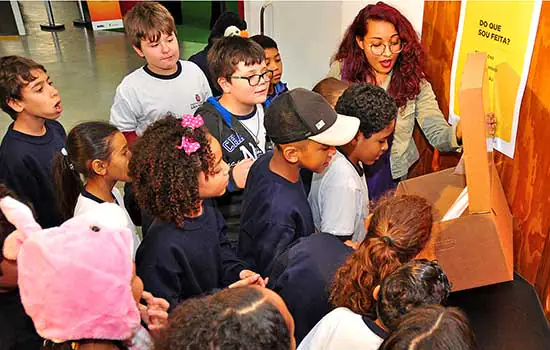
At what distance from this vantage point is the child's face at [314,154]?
1.59 m

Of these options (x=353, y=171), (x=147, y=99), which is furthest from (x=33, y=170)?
(x=353, y=171)

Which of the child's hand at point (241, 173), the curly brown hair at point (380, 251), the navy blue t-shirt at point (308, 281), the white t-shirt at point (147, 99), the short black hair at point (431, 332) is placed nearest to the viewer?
the short black hair at point (431, 332)

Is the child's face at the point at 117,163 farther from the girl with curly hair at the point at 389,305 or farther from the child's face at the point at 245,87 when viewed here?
the girl with curly hair at the point at 389,305

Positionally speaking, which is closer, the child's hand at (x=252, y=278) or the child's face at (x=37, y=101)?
the child's hand at (x=252, y=278)

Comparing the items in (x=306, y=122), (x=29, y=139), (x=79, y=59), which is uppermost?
(x=306, y=122)

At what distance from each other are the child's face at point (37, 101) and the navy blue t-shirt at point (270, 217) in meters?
1.03

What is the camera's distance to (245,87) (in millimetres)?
2062

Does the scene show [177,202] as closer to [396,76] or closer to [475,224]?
[475,224]

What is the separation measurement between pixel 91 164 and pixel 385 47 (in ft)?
4.06

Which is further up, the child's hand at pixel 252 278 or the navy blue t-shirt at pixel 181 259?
the navy blue t-shirt at pixel 181 259

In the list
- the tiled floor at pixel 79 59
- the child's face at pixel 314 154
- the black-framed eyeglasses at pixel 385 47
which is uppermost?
the black-framed eyeglasses at pixel 385 47

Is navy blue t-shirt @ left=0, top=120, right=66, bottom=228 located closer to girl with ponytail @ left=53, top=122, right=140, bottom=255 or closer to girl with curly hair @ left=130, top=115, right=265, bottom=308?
girl with ponytail @ left=53, top=122, right=140, bottom=255

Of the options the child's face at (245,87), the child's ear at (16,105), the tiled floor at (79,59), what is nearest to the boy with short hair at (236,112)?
the child's face at (245,87)

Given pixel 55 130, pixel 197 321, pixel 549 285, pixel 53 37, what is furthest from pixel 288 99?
pixel 53 37
